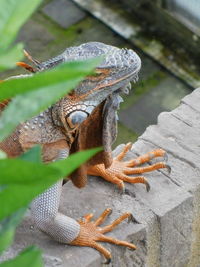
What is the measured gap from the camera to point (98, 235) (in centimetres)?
305

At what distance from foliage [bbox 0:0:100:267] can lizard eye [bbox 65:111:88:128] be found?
1.91 m

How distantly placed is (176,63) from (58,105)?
3.87 metres

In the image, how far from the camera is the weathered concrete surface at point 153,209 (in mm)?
3027

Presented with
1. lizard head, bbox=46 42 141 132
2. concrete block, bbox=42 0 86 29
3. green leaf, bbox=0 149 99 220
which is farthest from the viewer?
concrete block, bbox=42 0 86 29

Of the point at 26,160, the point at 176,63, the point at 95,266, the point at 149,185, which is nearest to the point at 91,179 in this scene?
the point at 149,185

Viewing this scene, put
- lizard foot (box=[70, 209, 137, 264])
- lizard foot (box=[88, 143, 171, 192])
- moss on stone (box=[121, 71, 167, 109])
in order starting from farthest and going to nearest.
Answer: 1. moss on stone (box=[121, 71, 167, 109])
2. lizard foot (box=[88, 143, 171, 192])
3. lizard foot (box=[70, 209, 137, 264])

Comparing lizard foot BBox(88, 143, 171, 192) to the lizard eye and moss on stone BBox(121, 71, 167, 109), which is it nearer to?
the lizard eye

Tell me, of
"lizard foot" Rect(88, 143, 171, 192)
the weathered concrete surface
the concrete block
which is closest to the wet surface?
the concrete block

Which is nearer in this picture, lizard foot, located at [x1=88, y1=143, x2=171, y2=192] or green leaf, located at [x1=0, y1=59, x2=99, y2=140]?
green leaf, located at [x1=0, y1=59, x2=99, y2=140]

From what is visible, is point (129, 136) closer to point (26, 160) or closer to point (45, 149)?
point (45, 149)

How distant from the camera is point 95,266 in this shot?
2.96 m

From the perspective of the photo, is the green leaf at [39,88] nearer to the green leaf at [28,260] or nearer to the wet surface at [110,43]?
the green leaf at [28,260]

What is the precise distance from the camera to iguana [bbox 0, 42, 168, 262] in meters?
2.87

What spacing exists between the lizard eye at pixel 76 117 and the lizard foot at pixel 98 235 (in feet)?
1.46
